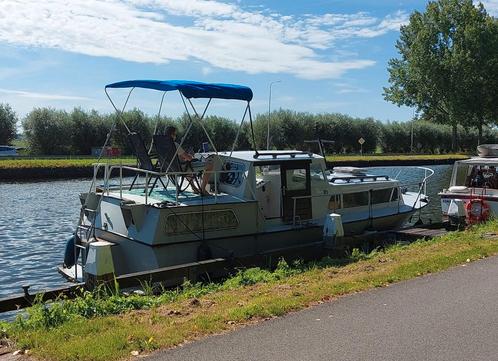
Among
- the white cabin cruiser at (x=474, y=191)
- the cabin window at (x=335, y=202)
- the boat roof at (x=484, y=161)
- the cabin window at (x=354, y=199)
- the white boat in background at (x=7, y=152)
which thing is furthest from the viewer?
Result: the white boat in background at (x=7, y=152)

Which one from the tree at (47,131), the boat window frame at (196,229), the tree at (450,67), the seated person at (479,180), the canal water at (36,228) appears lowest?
the canal water at (36,228)

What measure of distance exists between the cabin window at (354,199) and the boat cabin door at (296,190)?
147 cm

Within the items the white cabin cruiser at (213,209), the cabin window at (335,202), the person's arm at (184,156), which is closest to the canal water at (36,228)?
the white cabin cruiser at (213,209)

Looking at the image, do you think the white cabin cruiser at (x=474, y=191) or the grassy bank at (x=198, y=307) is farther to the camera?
the white cabin cruiser at (x=474, y=191)

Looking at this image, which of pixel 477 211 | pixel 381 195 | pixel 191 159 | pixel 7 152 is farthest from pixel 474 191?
pixel 7 152

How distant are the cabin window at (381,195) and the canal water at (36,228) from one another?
144 centimetres

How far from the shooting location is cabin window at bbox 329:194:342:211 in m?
14.8

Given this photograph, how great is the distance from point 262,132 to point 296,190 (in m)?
51.4

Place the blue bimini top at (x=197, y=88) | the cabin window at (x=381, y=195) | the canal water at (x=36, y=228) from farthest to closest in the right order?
the cabin window at (x=381, y=195)
the canal water at (x=36, y=228)
the blue bimini top at (x=197, y=88)

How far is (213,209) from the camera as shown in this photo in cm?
1241

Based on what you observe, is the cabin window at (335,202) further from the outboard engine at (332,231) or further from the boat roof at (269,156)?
the outboard engine at (332,231)

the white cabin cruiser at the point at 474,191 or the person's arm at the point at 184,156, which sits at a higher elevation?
the person's arm at the point at 184,156

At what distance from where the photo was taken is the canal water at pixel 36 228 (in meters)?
13.9

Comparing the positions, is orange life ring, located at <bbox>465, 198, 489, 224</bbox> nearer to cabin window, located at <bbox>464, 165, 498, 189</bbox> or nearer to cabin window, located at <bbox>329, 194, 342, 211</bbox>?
cabin window, located at <bbox>464, 165, 498, 189</bbox>
